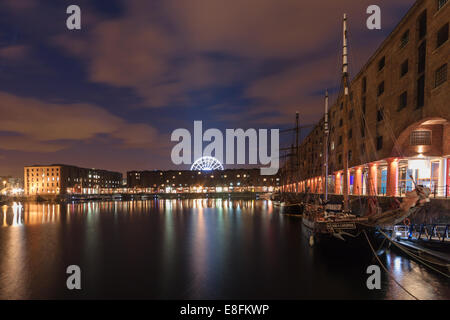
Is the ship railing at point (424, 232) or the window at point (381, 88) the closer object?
the ship railing at point (424, 232)

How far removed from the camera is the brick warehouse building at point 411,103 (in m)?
27.8

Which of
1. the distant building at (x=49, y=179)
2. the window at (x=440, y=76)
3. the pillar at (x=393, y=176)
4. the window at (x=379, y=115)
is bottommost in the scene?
the distant building at (x=49, y=179)

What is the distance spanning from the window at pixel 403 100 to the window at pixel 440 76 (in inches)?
217

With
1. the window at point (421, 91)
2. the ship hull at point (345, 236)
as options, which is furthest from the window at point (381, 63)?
the ship hull at point (345, 236)

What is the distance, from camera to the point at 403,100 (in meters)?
34.2

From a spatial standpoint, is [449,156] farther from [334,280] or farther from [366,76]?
[334,280]

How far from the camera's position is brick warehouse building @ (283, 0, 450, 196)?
2778 cm

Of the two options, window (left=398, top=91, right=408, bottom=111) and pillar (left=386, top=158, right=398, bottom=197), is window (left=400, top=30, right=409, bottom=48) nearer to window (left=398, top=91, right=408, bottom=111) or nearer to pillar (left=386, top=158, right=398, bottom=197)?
window (left=398, top=91, right=408, bottom=111)

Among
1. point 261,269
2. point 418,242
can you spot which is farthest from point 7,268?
point 418,242

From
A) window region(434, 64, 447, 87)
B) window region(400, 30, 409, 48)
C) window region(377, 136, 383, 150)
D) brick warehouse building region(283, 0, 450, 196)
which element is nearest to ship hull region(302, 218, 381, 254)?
brick warehouse building region(283, 0, 450, 196)

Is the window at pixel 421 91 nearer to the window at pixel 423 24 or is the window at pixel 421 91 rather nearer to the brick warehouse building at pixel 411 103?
the brick warehouse building at pixel 411 103

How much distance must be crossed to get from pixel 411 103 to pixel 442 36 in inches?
298

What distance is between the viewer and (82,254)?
25516 mm

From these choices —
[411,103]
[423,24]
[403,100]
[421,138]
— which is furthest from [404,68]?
[421,138]
